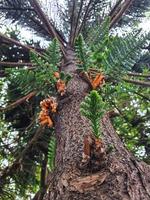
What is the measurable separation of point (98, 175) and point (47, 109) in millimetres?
917

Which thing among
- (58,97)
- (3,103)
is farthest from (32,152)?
(58,97)

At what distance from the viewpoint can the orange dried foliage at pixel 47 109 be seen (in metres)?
2.48

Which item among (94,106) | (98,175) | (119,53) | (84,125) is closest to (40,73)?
(84,125)

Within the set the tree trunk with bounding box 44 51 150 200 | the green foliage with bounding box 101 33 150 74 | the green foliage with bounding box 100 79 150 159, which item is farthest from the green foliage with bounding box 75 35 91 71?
the green foliage with bounding box 100 79 150 159

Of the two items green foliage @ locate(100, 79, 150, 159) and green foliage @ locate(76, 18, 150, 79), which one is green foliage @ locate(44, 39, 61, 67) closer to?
green foliage @ locate(76, 18, 150, 79)

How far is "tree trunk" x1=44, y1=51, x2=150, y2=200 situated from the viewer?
1692mm

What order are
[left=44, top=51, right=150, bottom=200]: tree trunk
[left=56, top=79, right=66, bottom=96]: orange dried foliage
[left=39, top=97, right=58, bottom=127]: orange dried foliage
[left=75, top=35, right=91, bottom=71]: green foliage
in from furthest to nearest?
[left=56, top=79, right=66, bottom=96]: orange dried foliage < [left=39, top=97, right=58, bottom=127]: orange dried foliage < [left=75, top=35, right=91, bottom=71]: green foliage < [left=44, top=51, right=150, bottom=200]: tree trunk

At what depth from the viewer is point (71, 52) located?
504 centimetres

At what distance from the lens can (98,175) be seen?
1.78 m

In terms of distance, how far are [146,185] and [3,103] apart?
3632 mm

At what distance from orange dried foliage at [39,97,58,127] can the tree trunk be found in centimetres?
22

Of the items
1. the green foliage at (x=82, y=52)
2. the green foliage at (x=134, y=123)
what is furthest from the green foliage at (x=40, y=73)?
the green foliage at (x=134, y=123)

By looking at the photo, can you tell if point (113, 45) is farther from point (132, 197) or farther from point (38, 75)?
point (132, 197)

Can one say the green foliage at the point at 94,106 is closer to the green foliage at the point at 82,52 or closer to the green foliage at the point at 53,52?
the green foliage at the point at 82,52
